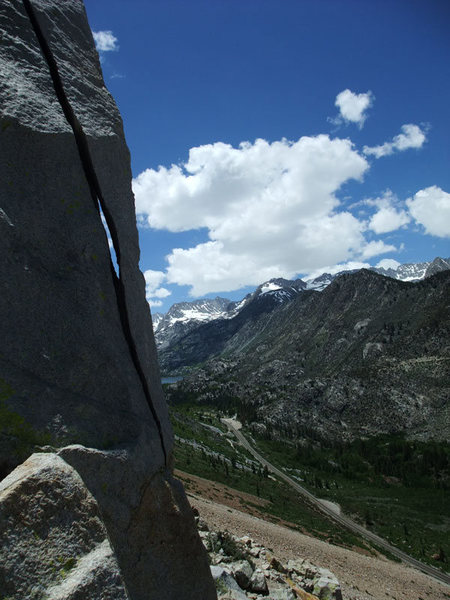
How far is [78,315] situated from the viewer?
7.21 meters

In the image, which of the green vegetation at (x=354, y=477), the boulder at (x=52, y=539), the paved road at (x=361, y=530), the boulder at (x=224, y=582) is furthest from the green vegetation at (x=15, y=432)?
the paved road at (x=361, y=530)

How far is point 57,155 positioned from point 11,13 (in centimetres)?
362

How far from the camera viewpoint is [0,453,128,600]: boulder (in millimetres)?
4598

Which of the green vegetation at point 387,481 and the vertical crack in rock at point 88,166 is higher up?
the vertical crack in rock at point 88,166

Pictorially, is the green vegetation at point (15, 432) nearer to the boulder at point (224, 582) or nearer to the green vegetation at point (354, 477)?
the boulder at point (224, 582)

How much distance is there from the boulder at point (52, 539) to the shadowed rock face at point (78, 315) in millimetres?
498

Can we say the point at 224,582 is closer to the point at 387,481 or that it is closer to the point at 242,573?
the point at 242,573

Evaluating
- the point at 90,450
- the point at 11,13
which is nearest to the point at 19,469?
the point at 90,450

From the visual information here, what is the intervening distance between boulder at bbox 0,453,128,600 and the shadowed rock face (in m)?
0.50

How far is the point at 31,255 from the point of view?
703 cm

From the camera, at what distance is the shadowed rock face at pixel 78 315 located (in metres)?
6.21

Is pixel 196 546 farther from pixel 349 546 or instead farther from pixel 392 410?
pixel 392 410

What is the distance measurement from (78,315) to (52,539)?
367 cm

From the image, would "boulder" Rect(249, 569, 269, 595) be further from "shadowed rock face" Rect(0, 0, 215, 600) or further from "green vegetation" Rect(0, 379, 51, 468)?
"green vegetation" Rect(0, 379, 51, 468)
